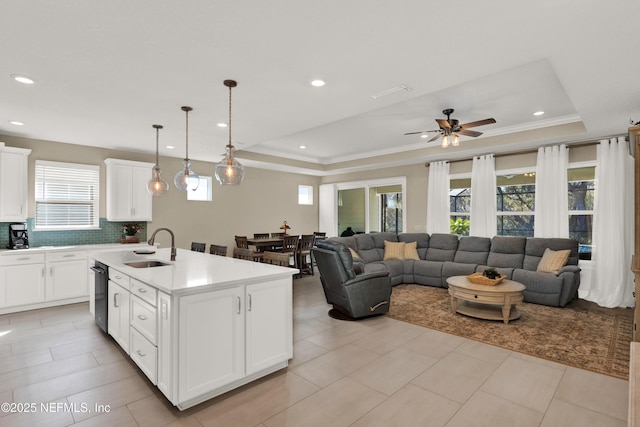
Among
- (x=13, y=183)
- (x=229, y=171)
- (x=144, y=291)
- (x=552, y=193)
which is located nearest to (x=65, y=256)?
(x=13, y=183)

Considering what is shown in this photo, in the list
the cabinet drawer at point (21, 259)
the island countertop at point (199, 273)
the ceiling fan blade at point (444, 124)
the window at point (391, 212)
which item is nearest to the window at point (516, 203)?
the window at point (391, 212)

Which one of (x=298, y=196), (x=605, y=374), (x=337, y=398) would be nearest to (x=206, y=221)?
(x=298, y=196)

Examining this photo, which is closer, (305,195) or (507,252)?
(507,252)

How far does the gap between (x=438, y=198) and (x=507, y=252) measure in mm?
1830

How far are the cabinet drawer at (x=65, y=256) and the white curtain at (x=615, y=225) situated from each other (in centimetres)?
811


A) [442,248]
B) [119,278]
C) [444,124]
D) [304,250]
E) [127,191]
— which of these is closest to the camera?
[119,278]

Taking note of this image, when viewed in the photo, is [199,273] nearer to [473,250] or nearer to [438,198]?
[473,250]

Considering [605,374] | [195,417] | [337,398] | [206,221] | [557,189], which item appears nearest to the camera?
[195,417]

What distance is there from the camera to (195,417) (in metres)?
2.22

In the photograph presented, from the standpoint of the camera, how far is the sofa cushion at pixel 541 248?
5098 millimetres

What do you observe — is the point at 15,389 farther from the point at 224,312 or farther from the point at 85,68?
the point at 85,68

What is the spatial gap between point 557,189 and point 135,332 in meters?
6.39

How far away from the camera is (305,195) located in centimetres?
955

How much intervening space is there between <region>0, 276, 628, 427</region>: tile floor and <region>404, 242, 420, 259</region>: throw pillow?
9.72 feet
